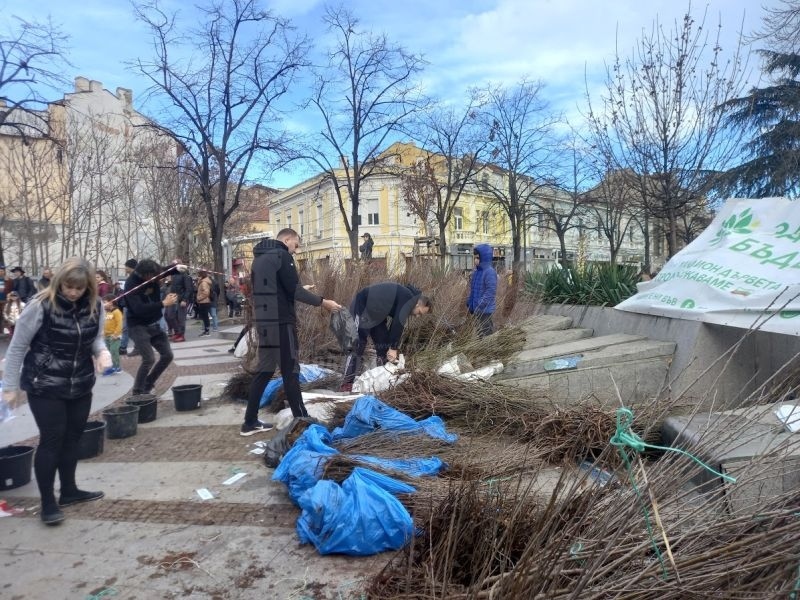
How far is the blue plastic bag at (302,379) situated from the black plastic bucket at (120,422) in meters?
1.41

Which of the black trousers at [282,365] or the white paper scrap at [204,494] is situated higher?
the black trousers at [282,365]

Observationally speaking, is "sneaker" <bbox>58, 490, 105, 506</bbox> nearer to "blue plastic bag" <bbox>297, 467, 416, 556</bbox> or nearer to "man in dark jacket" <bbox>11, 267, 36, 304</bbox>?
"blue plastic bag" <bbox>297, 467, 416, 556</bbox>

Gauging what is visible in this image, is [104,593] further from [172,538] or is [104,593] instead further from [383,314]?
[383,314]

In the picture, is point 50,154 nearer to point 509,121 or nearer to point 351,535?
point 509,121

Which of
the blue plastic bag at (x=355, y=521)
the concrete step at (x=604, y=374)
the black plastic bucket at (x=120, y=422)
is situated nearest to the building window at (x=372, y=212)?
the concrete step at (x=604, y=374)

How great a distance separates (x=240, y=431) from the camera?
523 centimetres

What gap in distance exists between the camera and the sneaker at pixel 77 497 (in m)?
3.60

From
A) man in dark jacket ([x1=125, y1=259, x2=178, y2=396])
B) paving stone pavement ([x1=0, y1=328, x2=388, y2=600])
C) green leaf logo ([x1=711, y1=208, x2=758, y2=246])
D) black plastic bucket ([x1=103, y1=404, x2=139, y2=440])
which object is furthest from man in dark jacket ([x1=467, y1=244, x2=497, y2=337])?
black plastic bucket ([x1=103, y1=404, x2=139, y2=440])

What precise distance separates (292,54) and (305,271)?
28.6 feet

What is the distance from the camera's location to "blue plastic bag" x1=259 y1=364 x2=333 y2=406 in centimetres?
631

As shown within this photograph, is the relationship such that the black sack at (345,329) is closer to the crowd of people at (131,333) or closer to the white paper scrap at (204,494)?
the crowd of people at (131,333)

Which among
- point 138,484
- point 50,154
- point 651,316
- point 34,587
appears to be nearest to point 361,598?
point 34,587

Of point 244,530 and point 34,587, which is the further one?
point 244,530

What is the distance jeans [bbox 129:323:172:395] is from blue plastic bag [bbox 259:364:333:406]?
4.10 ft
